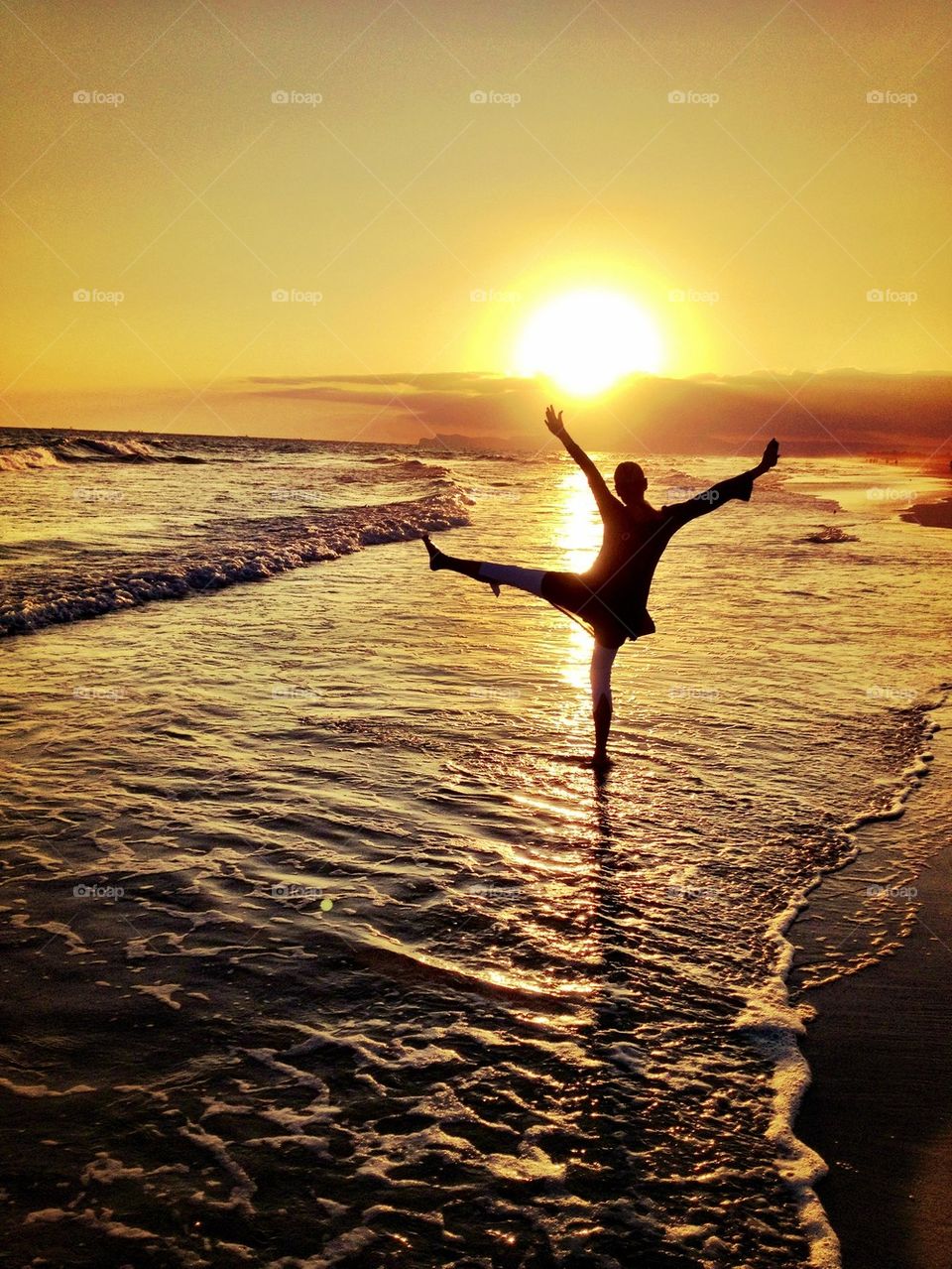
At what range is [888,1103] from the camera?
11.0 feet

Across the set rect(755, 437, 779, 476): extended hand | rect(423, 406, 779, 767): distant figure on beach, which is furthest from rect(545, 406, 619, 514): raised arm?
rect(755, 437, 779, 476): extended hand

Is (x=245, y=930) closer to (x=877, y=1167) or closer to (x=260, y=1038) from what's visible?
(x=260, y=1038)

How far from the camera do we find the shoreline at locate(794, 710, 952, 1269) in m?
2.79

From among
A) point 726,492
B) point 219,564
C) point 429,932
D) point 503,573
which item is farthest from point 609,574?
point 219,564

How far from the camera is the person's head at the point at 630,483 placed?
6758 mm

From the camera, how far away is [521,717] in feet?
26.5

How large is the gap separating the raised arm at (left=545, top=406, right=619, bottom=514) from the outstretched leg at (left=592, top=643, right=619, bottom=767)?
1.06m

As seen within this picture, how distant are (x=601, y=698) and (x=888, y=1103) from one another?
3.86 m

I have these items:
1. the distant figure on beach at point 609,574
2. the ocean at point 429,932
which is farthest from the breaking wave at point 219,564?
the distant figure on beach at point 609,574

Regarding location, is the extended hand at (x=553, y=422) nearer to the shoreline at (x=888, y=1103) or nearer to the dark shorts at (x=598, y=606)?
the dark shorts at (x=598, y=606)

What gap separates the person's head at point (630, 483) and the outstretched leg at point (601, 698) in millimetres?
1101

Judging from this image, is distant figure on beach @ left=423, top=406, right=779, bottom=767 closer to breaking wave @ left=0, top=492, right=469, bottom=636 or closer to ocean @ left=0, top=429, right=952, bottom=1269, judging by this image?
ocean @ left=0, top=429, right=952, bottom=1269

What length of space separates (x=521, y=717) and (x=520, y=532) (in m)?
15.9

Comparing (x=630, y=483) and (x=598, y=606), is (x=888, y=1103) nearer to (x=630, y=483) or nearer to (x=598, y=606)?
(x=598, y=606)
